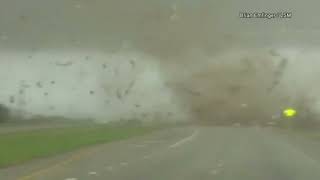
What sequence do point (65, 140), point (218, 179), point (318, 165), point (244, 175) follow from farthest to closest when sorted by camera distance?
point (65, 140) → point (318, 165) → point (244, 175) → point (218, 179)

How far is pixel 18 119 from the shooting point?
8756 centimetres

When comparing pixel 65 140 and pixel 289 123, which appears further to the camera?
pixel 289 123

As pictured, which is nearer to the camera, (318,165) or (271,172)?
(271,172)

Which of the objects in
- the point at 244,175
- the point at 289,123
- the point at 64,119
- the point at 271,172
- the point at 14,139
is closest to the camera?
the point at 244,175

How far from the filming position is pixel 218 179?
19.5 m

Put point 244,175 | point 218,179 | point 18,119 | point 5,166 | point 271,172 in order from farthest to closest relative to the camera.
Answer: point 18,119 < point 5,166 < point 271,172 < point 244,175 < point 218,179

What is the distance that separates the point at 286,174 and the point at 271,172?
895 millimetres

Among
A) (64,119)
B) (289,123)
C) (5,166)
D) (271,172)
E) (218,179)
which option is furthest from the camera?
(289,123)

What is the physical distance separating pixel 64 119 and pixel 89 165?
57.5 meters

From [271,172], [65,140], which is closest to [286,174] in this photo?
[271,172]

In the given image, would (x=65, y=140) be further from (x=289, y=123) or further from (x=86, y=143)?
(x=289, y=123)

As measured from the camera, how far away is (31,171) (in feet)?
71.4

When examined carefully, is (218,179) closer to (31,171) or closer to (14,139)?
(31,171)

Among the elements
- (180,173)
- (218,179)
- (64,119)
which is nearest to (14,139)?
(180,173)
